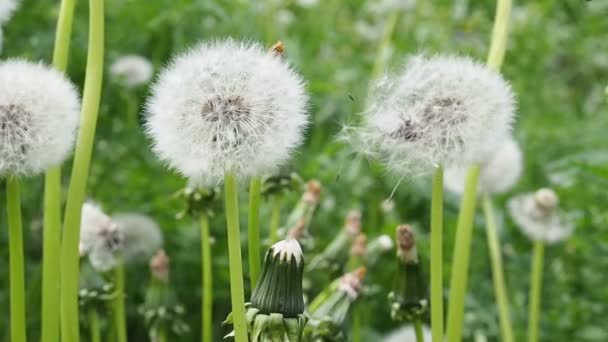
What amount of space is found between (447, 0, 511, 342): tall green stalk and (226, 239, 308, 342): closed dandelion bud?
0.21m

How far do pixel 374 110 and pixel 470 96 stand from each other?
12 centimetres

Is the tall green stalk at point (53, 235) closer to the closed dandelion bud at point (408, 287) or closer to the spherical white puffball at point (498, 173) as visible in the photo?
the closed dandelion bud at point (408, 287)

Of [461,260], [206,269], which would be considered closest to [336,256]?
[206,269]

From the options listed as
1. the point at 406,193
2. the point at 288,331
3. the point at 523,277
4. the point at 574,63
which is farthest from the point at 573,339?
the point at 574,63

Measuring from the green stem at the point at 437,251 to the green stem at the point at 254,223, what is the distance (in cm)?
19

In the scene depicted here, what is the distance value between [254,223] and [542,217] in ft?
3.14

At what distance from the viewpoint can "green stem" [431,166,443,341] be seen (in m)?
0.83

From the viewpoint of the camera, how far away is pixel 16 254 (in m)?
0.90

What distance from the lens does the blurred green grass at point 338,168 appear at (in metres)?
1.86

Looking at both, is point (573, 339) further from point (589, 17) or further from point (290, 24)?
point (290, 24)

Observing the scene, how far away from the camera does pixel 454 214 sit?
2.03 metres

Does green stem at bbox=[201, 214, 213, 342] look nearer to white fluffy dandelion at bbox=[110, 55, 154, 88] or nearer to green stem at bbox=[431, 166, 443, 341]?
green stem at bbox=[431, 166, 443, 341]

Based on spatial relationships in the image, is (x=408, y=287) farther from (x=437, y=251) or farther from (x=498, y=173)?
(x=498, y=173)

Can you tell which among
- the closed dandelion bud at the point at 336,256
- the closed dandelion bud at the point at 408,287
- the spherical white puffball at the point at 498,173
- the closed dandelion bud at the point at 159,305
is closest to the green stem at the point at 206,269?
the closed dandelion bud at the point at 159,305
